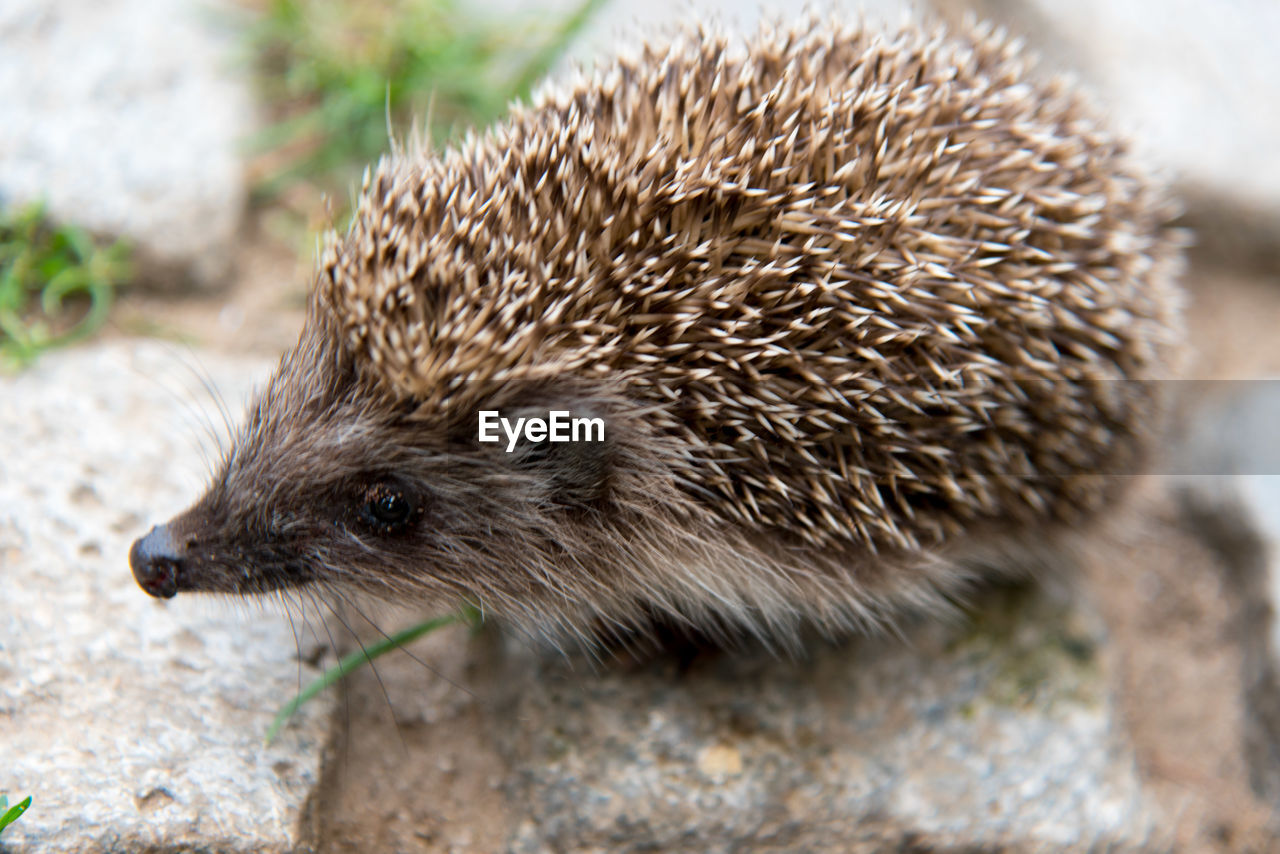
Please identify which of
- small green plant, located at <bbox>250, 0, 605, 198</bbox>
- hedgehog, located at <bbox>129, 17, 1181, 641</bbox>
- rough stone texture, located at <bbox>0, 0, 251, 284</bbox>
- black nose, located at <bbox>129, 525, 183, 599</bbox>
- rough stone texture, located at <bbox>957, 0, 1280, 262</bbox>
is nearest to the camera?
hedgehog, located at <bbox>129, 17, 1181, 641</bbox>

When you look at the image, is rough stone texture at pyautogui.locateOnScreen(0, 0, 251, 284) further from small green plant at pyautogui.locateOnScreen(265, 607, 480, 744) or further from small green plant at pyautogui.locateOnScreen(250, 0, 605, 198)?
small green plant at pyautogui.locateOnScreen(265, 607, 480, 744)

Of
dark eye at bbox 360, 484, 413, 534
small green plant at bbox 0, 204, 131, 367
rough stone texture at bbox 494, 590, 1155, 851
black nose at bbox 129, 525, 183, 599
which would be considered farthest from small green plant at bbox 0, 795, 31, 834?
small green plant at bbox 0, 204, 131, 367

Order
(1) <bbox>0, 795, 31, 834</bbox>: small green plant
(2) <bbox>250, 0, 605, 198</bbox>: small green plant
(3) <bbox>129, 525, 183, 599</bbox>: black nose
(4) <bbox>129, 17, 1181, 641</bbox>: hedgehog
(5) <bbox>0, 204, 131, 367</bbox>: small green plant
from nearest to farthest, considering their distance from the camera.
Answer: (1) <bbox>0, 795, 31, 834</bbox>: small green plant
(4) <bbox>129, 17, 1181, 641</bbox>: hedgehog
(3) <bbox>129, 525, 183, 599</bbox>: black nose
(5) <bbox>0, 204, 131, 367</bbox>: small green plant
(2) <bbox>250, 0, 605, 198</bbox>: small green plant

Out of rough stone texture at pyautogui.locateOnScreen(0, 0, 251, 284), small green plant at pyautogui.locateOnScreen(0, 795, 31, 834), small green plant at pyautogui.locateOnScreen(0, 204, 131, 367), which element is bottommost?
small green plant at pyautogui.locateOnScreen(0, 795, 31, 834)

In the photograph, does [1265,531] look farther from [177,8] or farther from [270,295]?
[177,8]

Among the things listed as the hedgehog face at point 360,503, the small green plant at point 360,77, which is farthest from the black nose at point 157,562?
the small green plant at point 360,77

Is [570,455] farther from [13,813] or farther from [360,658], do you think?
[13,813]

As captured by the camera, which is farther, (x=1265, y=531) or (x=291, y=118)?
(x=291, y=118)

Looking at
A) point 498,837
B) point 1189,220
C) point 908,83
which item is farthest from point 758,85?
point 1189,220
